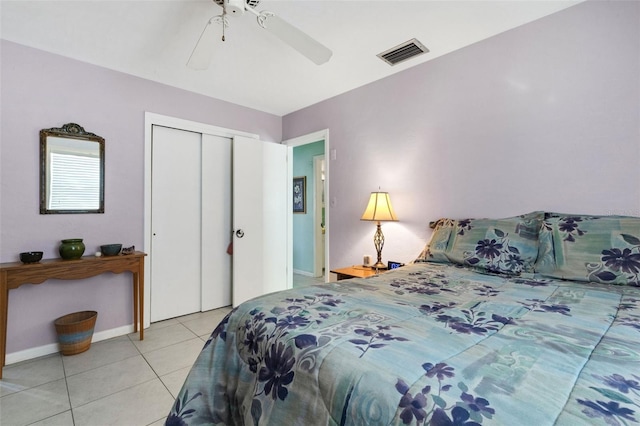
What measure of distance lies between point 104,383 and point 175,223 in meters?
1.61

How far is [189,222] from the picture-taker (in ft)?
10.8

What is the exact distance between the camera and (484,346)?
817 mm

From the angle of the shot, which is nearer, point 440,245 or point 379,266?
point 440,245

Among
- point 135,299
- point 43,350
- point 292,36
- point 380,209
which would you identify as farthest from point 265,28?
point 43,350

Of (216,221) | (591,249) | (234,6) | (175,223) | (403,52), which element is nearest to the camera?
(591,249)

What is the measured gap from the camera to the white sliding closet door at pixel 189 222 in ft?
10.1

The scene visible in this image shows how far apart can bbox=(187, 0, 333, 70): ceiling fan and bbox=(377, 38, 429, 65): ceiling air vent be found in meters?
0.82

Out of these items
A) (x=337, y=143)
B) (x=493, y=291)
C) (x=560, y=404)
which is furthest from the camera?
(x=337, y=143)

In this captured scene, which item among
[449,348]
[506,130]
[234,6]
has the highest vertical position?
[234,6]

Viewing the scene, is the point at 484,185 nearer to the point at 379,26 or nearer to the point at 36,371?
the point at 379,26

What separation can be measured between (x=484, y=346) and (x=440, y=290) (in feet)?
2.02

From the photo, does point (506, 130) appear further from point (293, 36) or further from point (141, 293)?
point (141, 293)

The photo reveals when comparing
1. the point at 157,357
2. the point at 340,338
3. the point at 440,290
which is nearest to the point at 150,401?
the point at 157,357

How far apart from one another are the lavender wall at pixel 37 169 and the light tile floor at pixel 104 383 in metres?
0.36
